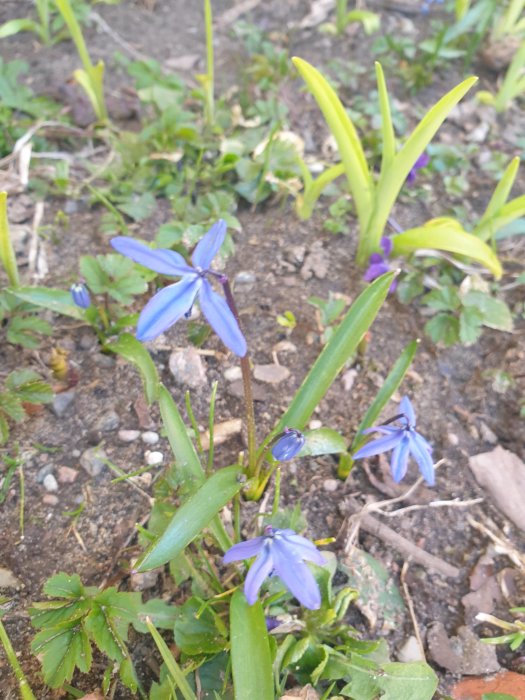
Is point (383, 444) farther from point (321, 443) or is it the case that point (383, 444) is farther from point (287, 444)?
point (287, 444)

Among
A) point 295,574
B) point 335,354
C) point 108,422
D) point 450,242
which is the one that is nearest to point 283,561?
point 295,574

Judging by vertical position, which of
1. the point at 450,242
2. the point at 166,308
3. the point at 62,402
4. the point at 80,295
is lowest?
the point at 62,402

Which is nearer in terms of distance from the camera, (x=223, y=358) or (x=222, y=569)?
(x=222, y=569)

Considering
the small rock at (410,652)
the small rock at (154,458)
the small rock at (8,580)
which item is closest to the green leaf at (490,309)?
the small rock at (410,652)

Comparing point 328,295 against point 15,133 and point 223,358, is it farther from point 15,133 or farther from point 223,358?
point 15,133

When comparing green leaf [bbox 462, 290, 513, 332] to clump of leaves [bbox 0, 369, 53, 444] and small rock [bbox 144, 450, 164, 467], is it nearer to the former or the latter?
small rock [bbox 144, 450, 164, 467]

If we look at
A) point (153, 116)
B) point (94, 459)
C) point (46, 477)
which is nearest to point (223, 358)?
point (94, 459)

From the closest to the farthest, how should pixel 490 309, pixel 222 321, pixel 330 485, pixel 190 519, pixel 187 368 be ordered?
pixel 222 321
pixel 190 519
pixel 330 485
pixel 187 368
pixel 490 309
